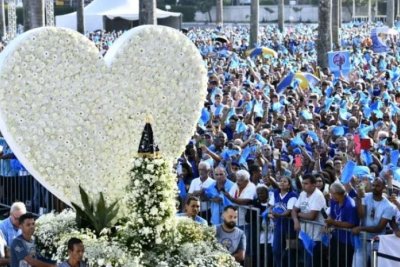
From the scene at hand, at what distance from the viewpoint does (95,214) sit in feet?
44.2

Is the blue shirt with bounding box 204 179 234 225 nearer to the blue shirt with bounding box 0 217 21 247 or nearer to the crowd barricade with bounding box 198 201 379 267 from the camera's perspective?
the crowd barricade with bounding box 198 201 379 267

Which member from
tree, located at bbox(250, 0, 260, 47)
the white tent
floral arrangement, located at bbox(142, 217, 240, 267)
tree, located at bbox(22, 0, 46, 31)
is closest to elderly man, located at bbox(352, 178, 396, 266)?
floral arrangement, located at bbox(142, 217, 240, 267)

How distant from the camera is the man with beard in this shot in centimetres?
1287

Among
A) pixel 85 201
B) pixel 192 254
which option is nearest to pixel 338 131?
pixel 85 201

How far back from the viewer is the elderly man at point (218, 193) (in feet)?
49.6

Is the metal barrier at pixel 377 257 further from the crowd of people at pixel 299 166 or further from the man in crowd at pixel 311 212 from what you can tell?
the man in crowd at pixel 311 212

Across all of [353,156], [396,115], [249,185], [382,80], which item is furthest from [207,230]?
[382,80]

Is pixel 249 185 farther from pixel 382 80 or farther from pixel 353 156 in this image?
pixel 382 80

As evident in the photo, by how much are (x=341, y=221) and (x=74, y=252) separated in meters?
3.28

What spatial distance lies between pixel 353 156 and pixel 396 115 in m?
5.15

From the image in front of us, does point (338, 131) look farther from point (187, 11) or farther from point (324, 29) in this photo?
point (187, 11)

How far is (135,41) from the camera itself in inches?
563

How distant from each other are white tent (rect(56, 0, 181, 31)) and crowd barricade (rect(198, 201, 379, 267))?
4239 centimetres

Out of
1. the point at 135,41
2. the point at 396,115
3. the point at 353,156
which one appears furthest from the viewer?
the point at 396,115
